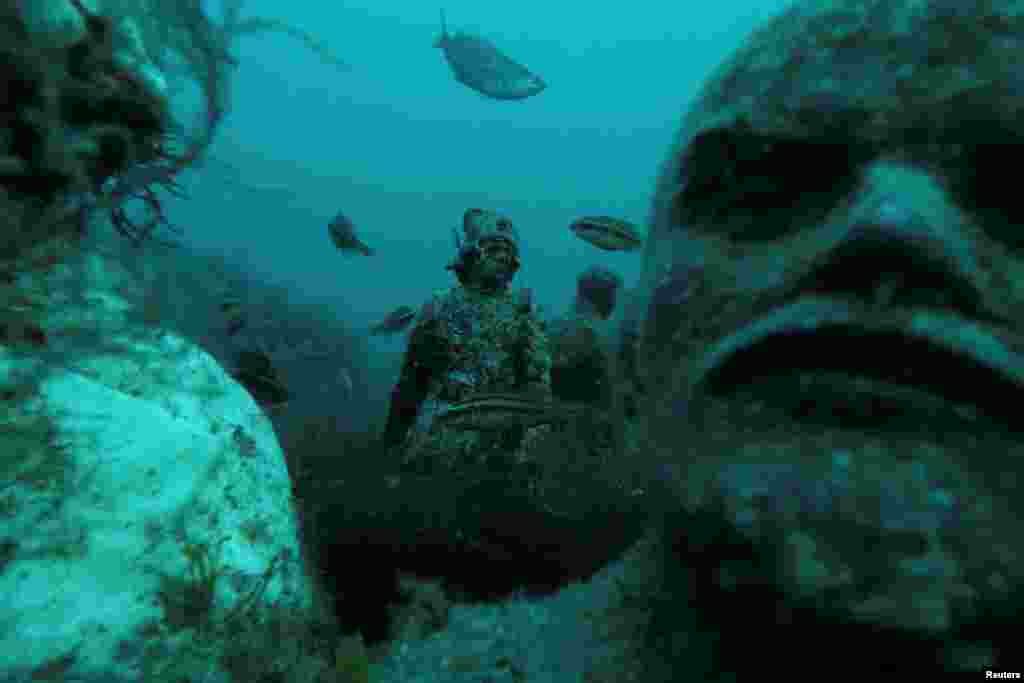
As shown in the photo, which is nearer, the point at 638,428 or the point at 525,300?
the point at 638,428

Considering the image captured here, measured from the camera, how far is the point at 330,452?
18.5 ft

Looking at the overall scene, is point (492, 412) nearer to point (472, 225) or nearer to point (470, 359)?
point (470, 359)

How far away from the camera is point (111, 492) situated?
185 cm

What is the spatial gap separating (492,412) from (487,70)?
576 centimetres

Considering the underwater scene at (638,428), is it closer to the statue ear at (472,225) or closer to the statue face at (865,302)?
the statue face at (865,302)

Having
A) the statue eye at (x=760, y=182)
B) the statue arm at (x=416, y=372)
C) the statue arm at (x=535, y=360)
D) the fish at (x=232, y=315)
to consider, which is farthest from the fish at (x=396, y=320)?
the statue eye at (x=760, y=182)

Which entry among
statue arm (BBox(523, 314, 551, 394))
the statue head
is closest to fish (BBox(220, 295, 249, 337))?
the statue head

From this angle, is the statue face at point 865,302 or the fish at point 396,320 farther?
the fish at point 396,320

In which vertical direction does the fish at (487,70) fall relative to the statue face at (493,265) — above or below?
above

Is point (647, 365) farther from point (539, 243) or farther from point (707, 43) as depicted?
point (707, 43)

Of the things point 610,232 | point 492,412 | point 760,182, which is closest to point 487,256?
point 492,412

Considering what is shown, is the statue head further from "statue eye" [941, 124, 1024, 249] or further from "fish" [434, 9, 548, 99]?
"statue eye" [941, 124, 1024, 249]

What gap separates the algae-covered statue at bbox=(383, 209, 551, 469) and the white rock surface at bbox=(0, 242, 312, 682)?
5.55 feet

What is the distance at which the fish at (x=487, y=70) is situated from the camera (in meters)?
7.61
